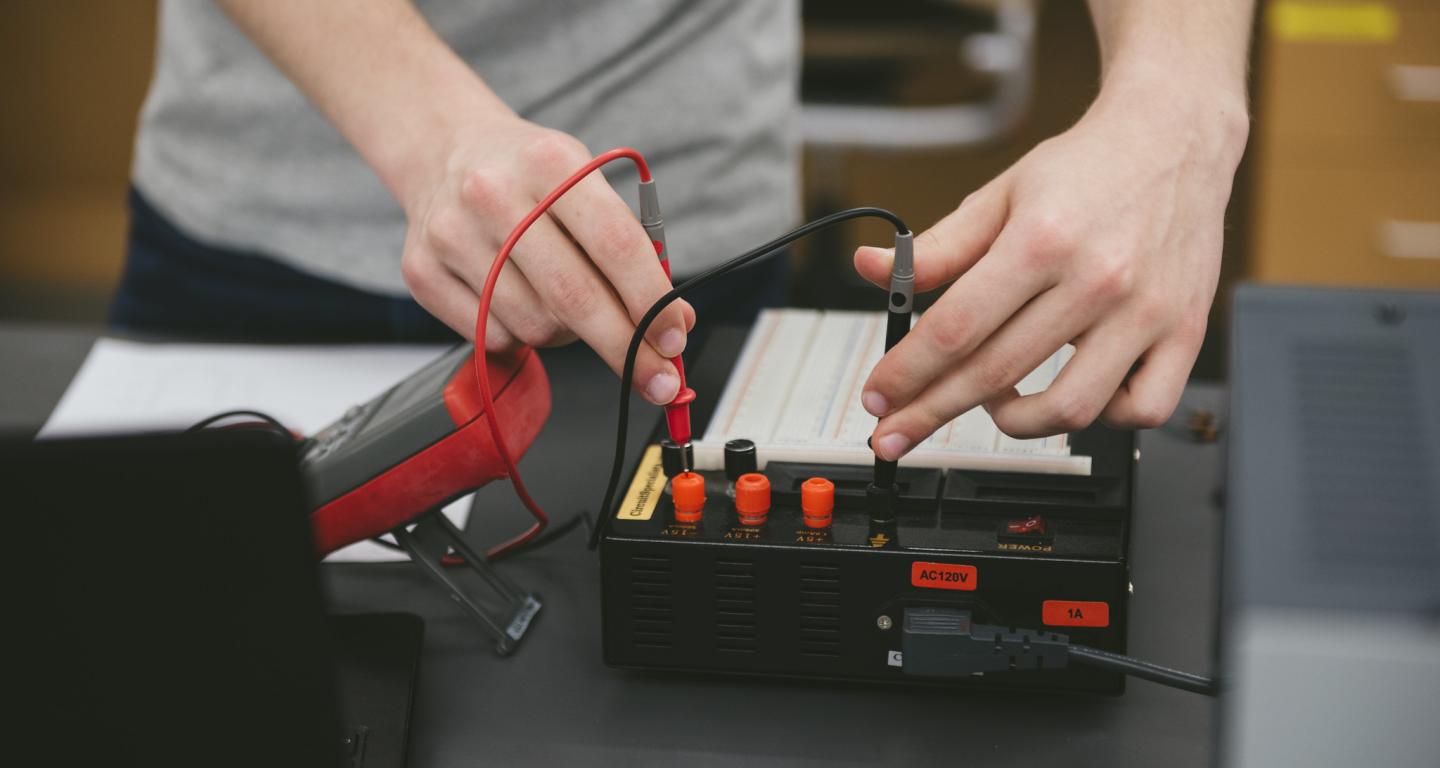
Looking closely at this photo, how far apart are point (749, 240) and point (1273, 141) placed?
4.75 ft

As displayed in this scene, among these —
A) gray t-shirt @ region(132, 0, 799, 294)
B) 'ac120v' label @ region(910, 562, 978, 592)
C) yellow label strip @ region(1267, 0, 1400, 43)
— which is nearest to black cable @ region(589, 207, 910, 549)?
'ac120v' label @ region(910, 562, 978, 592)

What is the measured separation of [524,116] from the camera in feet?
3.19

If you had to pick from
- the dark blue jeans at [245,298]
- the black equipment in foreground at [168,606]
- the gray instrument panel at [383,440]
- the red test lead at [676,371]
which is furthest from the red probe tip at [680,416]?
the dark blue jeans at [245,298]

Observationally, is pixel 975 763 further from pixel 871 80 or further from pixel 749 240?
pixel 871 80

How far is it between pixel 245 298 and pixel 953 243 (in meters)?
0.68

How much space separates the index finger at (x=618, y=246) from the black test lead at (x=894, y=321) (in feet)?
0.33

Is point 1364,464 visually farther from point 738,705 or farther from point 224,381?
point 224,381

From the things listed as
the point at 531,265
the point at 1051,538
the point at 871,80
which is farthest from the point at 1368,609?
the point at 871,80

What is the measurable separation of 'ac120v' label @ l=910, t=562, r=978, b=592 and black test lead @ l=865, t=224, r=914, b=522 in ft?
0.11

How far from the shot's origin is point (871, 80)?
73.4 inches

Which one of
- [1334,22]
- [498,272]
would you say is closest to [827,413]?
[498,272]

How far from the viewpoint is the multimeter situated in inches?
23.4

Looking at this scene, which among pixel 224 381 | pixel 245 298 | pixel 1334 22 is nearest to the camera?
pixel 224 381

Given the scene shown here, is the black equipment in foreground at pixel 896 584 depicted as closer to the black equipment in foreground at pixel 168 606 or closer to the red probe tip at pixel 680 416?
the red probe tip at pixel 680 416
